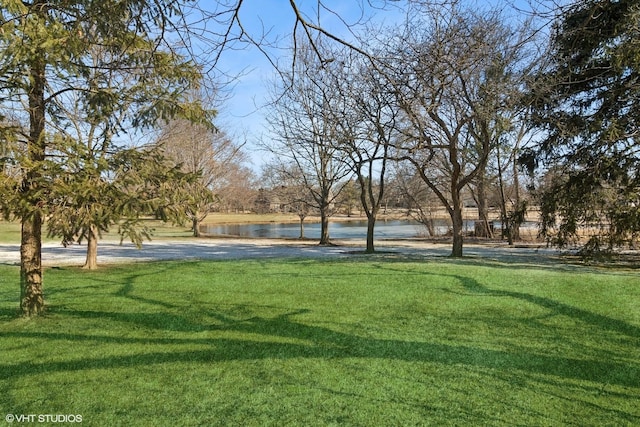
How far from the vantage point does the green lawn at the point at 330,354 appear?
3.23 meters

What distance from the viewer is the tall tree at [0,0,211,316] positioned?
3.93 metres

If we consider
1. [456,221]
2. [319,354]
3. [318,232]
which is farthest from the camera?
[318,232]

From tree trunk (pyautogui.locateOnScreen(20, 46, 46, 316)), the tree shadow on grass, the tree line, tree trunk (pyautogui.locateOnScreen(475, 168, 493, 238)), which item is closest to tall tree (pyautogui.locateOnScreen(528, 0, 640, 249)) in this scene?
the tree line

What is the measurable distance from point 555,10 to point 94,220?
508cm

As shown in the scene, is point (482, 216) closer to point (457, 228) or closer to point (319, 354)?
point (457, 228)

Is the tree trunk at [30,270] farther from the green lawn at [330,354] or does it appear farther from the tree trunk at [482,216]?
the tree trunk at [482,216]

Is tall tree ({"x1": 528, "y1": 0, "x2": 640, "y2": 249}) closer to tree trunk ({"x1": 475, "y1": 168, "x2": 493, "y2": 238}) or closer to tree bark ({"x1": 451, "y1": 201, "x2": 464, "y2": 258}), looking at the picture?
tree bark ({"x1": 451, "y1": 201, "x2": 464, "y2": 258})

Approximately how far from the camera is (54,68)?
5.66 metres

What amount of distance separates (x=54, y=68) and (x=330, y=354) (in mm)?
4792

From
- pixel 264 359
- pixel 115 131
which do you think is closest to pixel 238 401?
pixel 264 359

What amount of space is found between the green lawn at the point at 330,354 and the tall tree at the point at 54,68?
141cm

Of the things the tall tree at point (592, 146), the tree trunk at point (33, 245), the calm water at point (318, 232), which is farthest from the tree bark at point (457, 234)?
the calm water at point (318, 232)

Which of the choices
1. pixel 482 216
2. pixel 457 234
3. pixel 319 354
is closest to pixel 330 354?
pixel 319 354

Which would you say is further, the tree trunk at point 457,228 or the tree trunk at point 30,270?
the tree trunk at point 457,228
